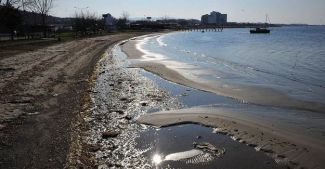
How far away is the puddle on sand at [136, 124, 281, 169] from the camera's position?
1042 centimetres

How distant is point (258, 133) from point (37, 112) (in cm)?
815

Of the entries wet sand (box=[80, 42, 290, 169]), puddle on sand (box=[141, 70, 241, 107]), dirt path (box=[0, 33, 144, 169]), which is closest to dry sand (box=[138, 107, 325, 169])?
wet sand (box=[80, 42, 290, 169])

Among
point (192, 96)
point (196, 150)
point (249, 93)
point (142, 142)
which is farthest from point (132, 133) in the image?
point (249, 93)

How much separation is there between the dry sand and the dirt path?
11.5ft

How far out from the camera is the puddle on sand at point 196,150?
410 inches

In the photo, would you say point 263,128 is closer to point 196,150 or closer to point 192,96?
point 196,150

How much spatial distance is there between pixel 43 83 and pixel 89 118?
25.6ft

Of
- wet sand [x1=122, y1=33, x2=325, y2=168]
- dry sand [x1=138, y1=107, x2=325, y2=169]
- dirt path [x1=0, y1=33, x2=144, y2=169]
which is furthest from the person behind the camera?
wet sand [x1=122, y1=33, x2=325, y2=168]

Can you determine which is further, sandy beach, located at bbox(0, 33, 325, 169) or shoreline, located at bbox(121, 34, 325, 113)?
shoreline, located at bbox(121, 34, 325, 113)

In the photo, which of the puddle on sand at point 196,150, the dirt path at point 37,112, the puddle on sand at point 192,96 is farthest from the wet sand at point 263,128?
the dirt path at point 37,112

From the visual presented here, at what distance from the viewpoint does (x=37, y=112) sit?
1483 cm

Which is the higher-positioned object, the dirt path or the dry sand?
the dirt path

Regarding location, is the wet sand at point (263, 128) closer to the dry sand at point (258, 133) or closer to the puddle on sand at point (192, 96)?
the dry sand at point (258, 133)

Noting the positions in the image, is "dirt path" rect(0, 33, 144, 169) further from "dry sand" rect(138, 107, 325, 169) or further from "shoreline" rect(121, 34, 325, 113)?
"shoreline" rect(121, 34, 325, 113)
